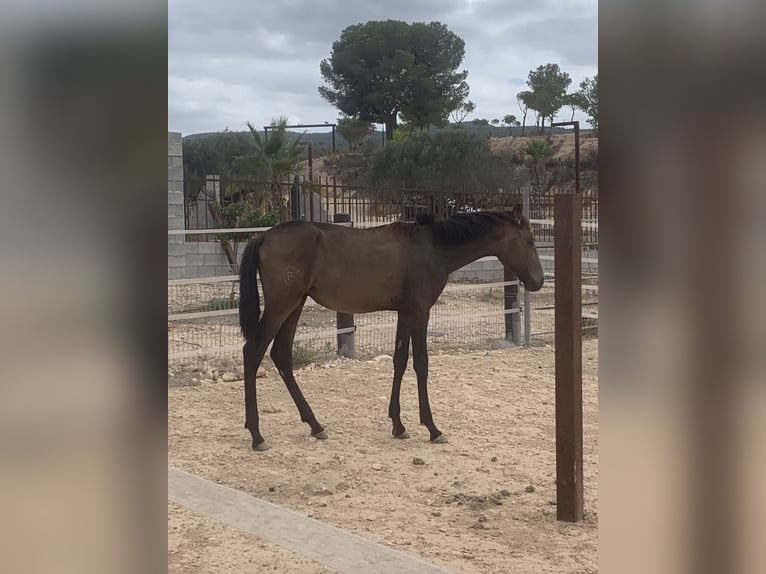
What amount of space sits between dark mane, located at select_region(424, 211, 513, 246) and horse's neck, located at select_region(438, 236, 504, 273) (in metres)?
0.03

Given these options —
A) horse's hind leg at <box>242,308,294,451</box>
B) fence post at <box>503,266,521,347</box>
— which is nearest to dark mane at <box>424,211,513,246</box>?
horse's hind leg at <box>242,308,294,451</box>

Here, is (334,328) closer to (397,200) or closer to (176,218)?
(397,200)

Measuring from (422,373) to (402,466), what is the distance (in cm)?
74

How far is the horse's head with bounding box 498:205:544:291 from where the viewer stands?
5.29 m

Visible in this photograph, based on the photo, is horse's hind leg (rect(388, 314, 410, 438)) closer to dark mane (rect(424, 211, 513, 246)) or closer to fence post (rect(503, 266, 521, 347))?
dark mane (rect(424, 211, 513, 246))

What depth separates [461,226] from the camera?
514 centimetres

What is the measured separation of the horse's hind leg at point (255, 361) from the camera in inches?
183

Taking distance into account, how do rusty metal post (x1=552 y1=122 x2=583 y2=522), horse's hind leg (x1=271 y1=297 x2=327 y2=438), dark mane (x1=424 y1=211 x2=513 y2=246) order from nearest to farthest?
1. rusty metal post (x1=552 y1=122 x2=583 y2=522)
2. horse's hind leg (x1=271 y1=297 x2=327 y2=438)
3. dark mane (x1=424 y1=211 x2=513 y2=246)

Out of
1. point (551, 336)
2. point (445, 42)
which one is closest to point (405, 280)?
point (551, 336)

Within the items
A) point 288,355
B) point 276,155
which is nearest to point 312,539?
point 288,355
